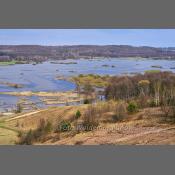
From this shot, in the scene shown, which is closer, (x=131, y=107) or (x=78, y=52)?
(x=131, y=107)

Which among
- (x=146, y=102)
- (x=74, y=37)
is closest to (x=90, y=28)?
(x=74, y=37)

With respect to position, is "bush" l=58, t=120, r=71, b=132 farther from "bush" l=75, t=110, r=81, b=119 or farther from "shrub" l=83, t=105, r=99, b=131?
"shrub" l=83, t=105, r=99, b=131

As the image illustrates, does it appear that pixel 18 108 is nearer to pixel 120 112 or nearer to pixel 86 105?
pixel 86 105

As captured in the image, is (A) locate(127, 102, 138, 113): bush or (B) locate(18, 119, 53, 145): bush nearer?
(B) locate(18, 119, 53, 145): bush

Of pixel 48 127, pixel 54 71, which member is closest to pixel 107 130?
pixel 48 127

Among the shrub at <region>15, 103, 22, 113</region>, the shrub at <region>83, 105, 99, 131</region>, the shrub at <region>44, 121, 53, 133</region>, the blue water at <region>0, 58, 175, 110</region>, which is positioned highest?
the blue water at <region>0, 58, 175, 110</region>

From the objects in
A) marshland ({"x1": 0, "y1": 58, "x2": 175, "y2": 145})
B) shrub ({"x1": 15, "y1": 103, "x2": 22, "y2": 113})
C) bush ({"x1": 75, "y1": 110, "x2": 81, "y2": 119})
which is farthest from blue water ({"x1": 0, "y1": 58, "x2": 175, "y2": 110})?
bush ({"x1": 75, "y1": 110, "x2": 81, "y2": 119})

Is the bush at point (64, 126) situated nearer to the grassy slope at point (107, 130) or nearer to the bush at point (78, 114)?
the grassy slope at point (107, 130)
